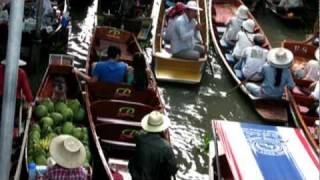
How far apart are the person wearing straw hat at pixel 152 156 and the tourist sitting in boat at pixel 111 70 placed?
222cm

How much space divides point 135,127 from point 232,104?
11.2 feet

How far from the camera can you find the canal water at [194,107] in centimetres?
877

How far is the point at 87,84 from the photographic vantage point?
8.50 meters

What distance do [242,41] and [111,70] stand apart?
11.5 feet

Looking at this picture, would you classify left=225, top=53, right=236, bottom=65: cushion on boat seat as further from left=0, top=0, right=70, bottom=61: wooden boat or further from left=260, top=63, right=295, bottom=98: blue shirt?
left=0, top=0, right=70, bottom=61: wooden boat

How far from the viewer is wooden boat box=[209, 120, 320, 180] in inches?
222

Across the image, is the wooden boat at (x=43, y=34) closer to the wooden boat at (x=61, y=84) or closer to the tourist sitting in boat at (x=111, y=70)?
the wooden boat at (x=61, y=84)

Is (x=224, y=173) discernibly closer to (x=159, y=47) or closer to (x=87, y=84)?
(x=87, y=84)

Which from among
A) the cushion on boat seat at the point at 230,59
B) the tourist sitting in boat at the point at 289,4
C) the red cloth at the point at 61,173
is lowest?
the red cloth at the point at 61,173

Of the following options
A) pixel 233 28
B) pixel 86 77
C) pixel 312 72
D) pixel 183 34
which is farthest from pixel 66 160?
pixel 233 28

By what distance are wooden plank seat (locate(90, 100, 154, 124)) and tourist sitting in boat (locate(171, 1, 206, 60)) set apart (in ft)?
8.81

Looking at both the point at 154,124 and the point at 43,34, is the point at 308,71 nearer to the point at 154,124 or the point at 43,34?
the point at 43,34

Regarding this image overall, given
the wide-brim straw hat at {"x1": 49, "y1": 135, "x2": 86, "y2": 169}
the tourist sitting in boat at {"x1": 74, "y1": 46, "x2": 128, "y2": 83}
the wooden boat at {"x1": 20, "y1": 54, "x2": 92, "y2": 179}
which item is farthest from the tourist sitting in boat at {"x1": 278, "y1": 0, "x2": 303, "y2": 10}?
the wide-brim straw hat at {"x1": 49, "y1": 135, "x2": 86, "y2": 169}

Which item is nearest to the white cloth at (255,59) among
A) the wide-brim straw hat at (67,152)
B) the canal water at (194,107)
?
the canal water at (194,107)
